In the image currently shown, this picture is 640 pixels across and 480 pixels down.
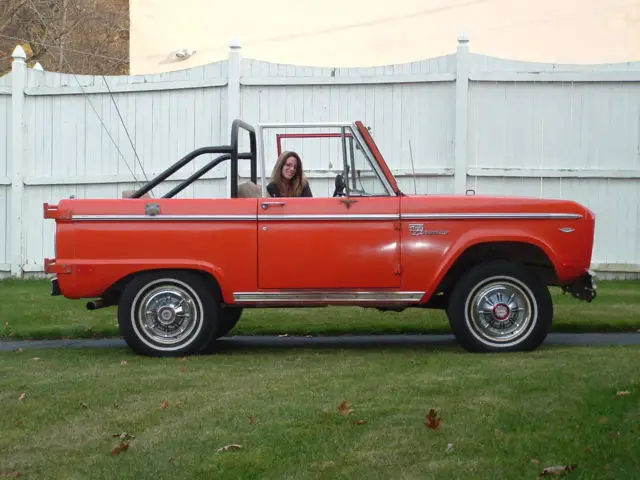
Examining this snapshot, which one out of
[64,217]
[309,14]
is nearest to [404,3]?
[309,14]

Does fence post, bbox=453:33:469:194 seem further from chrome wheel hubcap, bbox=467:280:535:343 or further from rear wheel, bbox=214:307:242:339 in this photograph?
chrome wheel hubcap, bbox=467:280:535:343

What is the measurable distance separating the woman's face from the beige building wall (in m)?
11.7

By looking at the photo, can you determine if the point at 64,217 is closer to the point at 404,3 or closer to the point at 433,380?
the point at 433,380

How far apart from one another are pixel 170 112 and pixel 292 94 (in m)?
1.64

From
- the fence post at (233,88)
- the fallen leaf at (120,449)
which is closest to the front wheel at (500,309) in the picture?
the fallen leaf at (120,449)

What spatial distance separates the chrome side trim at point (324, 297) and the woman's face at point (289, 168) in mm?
1081

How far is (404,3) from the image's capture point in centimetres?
2134

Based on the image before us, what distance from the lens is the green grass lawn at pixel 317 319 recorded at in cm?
1092

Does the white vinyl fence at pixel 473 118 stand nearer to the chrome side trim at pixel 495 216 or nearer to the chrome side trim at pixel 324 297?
the chrome side trim at pixel 324 297

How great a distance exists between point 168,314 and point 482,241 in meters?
2.53

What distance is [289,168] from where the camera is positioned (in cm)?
953

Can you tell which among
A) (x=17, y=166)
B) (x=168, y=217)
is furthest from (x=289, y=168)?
(x=17, y=166)

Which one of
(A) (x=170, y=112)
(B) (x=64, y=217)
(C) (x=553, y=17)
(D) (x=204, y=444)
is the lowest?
Answer: (D) (x=204, y=444)

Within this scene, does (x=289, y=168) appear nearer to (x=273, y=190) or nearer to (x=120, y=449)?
(x=273, y=190)
